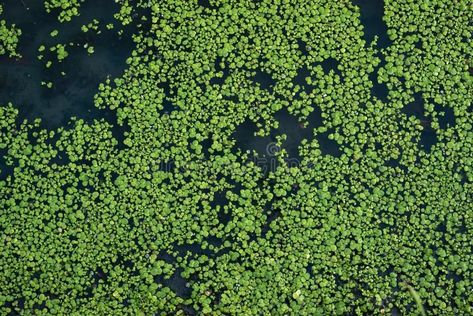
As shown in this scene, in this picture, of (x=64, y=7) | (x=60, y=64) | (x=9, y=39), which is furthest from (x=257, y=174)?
(x=9, y=39)

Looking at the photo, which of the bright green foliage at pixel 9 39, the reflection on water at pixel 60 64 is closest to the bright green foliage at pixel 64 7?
the reflection on water at pixel 60 64

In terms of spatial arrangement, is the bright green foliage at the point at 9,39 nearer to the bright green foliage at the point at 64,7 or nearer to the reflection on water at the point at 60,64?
the reflection on water at the point at 60,64

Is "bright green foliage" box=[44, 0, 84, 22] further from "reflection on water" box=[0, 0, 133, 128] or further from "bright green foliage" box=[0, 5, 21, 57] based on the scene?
"bright green foliage" box=[0, 5, 21, 57]

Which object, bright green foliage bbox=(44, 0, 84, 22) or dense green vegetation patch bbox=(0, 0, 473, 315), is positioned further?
bright green foliage bbox=(44, 0, 84, 22)

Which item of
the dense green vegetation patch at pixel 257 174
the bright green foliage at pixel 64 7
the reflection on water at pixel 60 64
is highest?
Answer: the bright green foliage at pixel 64 7

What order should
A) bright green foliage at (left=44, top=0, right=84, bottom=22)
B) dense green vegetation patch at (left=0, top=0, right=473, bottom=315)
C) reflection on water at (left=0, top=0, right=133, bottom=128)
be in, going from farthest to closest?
bright green foliage at (left=44, top=0, right=84, bottom=22) < reflection on water at (left=0, top=0, right=133, bottom=128) < dense green vegetation patch at (left=0, top=0, right=473, bottom=315)

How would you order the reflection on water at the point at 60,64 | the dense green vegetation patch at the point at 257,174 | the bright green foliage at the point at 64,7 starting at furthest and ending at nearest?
1. the bright green foliage at the point at 64,7
2. the reflection on water at the point at 60,64
3. the dense green vegetation patch at the point at 257,174

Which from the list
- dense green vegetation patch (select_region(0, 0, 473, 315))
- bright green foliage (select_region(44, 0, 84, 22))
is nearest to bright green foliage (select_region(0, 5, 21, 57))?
dense green vegetation patch (select_region(0, 0, 473, 315))

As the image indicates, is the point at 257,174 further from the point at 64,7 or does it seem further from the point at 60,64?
the point at 64,7
